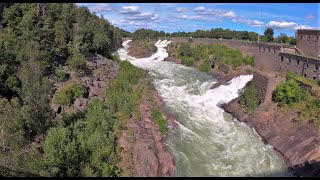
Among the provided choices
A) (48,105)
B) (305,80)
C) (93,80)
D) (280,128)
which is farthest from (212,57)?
(48,105)

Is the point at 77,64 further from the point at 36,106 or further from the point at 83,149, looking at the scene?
the point at 83,149

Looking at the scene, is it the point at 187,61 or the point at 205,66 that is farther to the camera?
the point at 187,61

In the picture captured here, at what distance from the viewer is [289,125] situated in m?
18.1

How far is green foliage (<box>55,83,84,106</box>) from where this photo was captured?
19.4 metres

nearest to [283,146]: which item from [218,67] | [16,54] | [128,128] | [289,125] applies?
[289,125]

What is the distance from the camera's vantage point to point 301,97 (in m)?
19.3

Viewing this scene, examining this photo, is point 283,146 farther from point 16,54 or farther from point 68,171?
point 16,54

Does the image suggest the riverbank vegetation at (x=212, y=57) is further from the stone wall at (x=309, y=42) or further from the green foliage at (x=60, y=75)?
the green foliage at (x=60, y=75)

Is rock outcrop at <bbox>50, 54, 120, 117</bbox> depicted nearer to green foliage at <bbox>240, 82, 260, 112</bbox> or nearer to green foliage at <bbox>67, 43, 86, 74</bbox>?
green foliage at <bbox>67, 43, 86, 74</bbox>

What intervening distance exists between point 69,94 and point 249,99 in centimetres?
1074

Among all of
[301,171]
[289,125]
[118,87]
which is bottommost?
[301,171]

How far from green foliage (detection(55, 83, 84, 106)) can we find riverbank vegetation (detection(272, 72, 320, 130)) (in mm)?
11394

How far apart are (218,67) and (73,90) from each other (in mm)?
17838

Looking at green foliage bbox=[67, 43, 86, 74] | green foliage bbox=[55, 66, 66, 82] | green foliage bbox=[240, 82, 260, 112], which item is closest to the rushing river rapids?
green foliage bbox=[240, 82, 260, 112]
